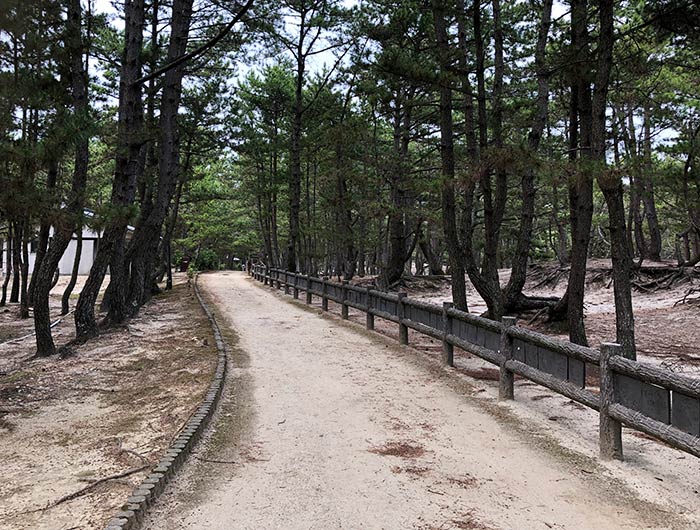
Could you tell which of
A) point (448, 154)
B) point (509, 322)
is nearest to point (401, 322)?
point (448, 154)

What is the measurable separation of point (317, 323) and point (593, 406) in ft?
28.0

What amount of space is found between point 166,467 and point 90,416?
240 centimetres

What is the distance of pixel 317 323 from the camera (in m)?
12.5

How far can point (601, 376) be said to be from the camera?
4.31 metres

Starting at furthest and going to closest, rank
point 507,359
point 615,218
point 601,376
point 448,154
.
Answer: point 448,154 < point 615,218 < point 507,359 < point 601,376

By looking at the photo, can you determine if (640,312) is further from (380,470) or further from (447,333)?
(380,470)

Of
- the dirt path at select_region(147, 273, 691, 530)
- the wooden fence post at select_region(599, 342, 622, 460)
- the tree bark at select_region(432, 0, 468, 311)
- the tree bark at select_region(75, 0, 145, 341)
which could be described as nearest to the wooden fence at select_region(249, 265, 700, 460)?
the wooden fence post at select_region(599, 342, 622, 460)

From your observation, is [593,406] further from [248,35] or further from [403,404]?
[248,35]

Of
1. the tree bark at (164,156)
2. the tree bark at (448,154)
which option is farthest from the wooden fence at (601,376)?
the tree bark at (164,156)

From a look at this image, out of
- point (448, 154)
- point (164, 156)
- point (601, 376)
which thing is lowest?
point (601, 376)

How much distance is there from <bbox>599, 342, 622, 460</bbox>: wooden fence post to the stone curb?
347 centimetres

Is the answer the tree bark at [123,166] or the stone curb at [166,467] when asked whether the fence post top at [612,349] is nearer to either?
the stone curb at [166,467]

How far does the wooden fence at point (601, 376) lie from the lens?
11.9ft

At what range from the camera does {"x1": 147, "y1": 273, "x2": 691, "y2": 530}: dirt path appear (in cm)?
327
